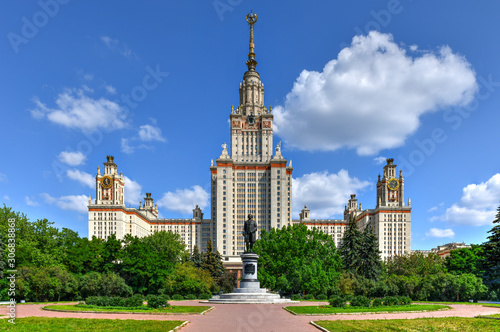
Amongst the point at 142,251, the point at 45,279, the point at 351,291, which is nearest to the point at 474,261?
the point at 351,291

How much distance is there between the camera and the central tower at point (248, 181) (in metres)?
162

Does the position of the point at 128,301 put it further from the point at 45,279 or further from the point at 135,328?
the point at 45,279

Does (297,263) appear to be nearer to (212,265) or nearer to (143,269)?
(143,269)

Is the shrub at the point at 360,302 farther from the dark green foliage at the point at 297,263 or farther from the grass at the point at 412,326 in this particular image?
the dark green foliage at the point at 297,263

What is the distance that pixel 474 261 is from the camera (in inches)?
2852

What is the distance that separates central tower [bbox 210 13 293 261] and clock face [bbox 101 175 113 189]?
39.4 m

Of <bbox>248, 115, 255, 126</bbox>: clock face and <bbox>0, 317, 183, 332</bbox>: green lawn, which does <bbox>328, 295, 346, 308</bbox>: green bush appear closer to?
<bbox>0, 317, 183, 332</bbox>: green lawn

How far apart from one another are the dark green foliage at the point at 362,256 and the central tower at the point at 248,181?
Result: 295 ft

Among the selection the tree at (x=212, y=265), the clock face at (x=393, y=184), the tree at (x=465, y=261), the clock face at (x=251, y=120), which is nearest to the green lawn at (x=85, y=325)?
the tree at (x=465, y=261)

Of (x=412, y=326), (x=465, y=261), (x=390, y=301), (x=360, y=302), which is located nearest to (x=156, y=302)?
(x=360, y=302)

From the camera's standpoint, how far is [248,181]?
548 feet

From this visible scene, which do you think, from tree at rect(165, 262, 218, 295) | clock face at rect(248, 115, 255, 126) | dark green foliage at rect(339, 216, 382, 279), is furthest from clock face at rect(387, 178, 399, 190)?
tree at rect(165, 262, 218, 295)

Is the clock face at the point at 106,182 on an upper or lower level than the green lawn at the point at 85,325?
upper

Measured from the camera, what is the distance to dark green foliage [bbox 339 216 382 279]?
67.6m
